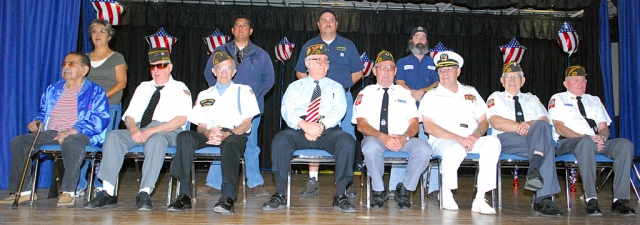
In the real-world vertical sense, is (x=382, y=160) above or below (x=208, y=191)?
above

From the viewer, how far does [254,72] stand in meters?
5.20

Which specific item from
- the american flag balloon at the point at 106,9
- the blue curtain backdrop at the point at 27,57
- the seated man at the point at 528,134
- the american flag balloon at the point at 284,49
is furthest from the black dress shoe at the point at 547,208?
the american flag balloon at the point at 284,49

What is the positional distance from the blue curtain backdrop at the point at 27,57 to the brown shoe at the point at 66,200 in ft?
4.81

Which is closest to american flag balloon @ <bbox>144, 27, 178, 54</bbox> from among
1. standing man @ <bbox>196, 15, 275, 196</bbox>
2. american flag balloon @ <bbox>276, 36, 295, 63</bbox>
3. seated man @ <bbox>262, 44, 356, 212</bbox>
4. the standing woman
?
american flag balloon @ <bbox>276, 36, 295, 63</bbox>

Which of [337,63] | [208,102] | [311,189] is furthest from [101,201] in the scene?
[337,63]

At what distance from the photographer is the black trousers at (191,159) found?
4.00 metres

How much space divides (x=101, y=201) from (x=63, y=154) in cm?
54

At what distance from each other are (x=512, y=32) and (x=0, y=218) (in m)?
8.08

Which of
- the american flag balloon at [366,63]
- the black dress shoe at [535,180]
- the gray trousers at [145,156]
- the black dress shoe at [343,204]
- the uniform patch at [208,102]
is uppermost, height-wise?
the american flag balloon at [366,63]

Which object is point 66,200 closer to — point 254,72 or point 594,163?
point 254,72

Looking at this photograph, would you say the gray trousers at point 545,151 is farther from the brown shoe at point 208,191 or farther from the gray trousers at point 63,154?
the gray trousers at point 63,154

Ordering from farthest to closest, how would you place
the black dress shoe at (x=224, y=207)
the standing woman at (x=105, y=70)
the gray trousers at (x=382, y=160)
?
1. the standing woman at (x=105, y=70)
2. the gray trousers at (x=382, y=160)
3. the black dress shoe at (x=224, y=207)

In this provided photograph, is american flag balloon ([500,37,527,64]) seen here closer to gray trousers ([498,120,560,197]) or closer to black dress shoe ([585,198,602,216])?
gray trousers ([498,120,560,197])

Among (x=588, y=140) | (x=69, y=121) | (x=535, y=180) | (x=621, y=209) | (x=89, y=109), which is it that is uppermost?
(x=89, y=109)
